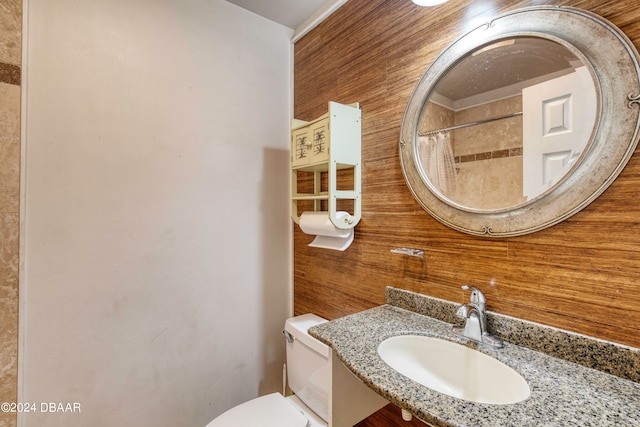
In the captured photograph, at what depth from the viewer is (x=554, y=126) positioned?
797mm

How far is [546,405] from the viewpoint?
0.59 metres

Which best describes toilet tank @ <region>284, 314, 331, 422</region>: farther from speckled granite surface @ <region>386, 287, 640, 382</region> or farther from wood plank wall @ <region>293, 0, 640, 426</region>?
speckled granite surface @ <region>386, 287, 640, 382</region>

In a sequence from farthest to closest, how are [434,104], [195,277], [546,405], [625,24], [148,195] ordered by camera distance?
[195,277] → [148,195] → [434,104] → [625,24] → [546,405]

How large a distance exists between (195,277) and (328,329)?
2.72ft

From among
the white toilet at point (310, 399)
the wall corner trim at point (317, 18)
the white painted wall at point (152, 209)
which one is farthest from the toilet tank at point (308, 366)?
the wall corner trim at point (317, 18)

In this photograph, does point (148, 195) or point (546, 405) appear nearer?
point (546, 405)

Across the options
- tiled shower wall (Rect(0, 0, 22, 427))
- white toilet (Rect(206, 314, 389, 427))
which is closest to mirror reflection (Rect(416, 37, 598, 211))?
white toilet (Rect(206, 314, 389, 427))

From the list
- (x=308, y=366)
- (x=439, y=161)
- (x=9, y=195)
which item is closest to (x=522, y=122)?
(x=439, y=161)

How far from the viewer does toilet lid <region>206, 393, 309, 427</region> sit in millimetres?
1145

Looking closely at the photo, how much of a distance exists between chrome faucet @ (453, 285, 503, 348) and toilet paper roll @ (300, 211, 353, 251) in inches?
22.0

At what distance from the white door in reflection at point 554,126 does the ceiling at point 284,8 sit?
117 centimetres

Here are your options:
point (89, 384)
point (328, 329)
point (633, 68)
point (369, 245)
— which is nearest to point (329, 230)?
point (369, 245)

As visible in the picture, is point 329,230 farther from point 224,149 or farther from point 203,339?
point 203,339

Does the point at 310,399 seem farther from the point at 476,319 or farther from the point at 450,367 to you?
the point at 476,319
